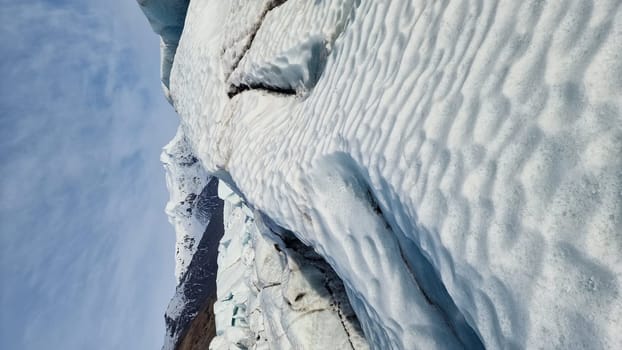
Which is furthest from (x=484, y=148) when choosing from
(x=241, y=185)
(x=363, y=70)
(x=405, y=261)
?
(x=241, y=185)

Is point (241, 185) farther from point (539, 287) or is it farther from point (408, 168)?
point (539, 287)

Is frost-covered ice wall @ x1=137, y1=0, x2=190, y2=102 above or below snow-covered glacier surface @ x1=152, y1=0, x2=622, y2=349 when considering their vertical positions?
above

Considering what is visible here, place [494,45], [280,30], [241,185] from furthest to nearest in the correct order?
[280,30] < [241,185] < [494,45]

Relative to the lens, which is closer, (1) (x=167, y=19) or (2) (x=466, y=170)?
(2) (x=466, y=170)

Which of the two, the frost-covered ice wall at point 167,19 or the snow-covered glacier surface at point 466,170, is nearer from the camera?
the snow-covered glacier surface at point 466,170

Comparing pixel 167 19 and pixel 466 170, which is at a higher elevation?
pixel 167 19

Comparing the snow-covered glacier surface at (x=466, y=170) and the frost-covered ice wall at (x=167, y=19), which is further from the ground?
the frost-covered ice wall at (x=167, y=19)

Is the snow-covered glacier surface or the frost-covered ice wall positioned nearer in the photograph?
the snow-covered glacier surface

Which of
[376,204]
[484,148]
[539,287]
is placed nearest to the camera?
[539,287]
